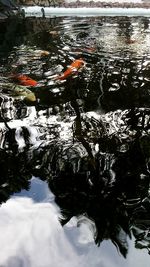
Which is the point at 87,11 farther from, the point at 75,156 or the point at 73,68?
the point at 75,156

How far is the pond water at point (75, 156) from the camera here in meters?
2.01

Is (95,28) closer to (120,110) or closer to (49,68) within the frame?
(49,68)

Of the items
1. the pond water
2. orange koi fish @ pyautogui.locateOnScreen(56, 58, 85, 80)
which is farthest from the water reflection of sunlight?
orange koi fish @ pyautogui.locateOnScreen(56, 58, 85, 80)

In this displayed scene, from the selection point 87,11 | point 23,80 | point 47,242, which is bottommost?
point 47,242

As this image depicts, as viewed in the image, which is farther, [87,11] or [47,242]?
[87,11]

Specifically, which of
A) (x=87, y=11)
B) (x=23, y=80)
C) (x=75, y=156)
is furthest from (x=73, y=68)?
(x=87, y=11)

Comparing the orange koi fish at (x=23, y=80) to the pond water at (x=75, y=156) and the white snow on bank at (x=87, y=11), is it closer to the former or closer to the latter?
the pond water at (x=75, y=156)

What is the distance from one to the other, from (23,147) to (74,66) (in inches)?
79.0

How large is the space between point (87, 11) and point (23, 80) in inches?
161

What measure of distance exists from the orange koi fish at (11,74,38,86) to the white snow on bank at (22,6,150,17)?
3.85 meters

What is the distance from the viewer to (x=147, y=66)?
4.59 meters

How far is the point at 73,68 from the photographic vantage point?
4.51 metres

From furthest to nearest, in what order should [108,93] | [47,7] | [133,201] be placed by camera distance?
[47,7], [108,93], [133,201]

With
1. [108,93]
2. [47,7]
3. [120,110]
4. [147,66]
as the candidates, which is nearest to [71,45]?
[147,66]
